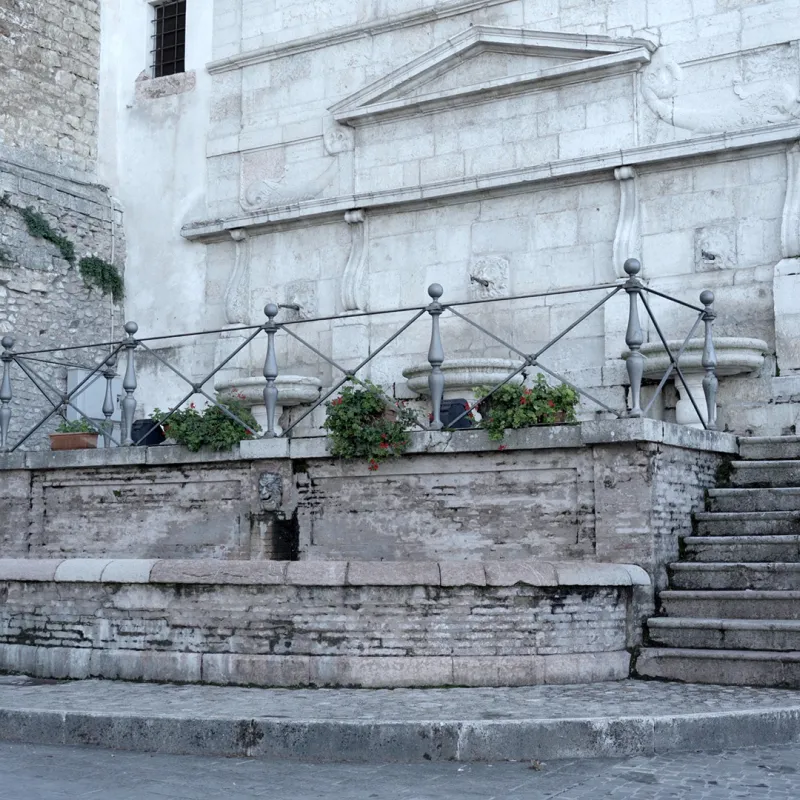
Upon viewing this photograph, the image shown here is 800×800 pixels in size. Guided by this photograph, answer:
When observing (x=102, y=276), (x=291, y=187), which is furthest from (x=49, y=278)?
(x=291, y=187)

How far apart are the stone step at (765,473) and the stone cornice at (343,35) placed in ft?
19.3

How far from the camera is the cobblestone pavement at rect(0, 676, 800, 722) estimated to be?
20.9ft

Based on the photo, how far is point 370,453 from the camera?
8992mm

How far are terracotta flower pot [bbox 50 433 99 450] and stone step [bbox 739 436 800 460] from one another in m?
5.40

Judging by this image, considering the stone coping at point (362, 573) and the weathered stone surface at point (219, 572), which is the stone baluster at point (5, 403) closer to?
the stone coping at point (362, 573)

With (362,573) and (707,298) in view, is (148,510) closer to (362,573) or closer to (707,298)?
(362,573)

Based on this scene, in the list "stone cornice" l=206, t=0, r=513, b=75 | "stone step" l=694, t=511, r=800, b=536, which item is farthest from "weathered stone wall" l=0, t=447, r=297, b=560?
"stone cornice" l=206, t=0, r=513, b=75

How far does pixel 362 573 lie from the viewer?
7.37 meters

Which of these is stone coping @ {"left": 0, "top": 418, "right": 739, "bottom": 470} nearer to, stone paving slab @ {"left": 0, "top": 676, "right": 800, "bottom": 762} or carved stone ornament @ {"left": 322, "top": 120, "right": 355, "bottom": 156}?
stone paving slab @ {"left": 0, "top": 676, "right": 800, "bottom": 762}

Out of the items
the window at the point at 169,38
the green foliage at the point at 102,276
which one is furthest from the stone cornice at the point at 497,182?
the window at the point at 169,38

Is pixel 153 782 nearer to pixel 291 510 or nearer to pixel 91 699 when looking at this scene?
pixel 91 699

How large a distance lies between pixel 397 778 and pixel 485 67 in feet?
28.7

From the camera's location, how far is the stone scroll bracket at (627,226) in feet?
38.2

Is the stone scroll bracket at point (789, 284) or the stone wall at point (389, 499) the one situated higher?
the stone scroll bracket at point (789, 284)
